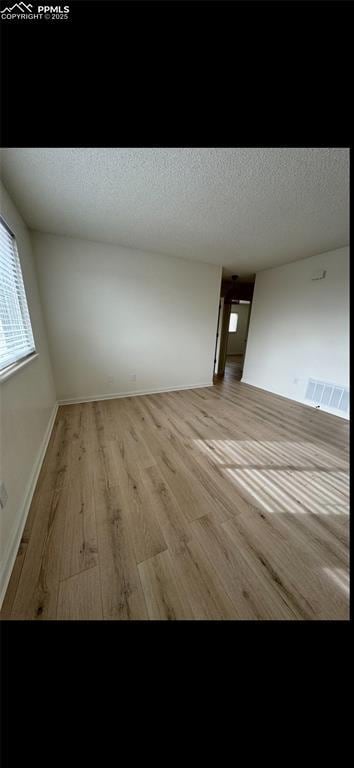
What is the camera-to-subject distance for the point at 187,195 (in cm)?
183

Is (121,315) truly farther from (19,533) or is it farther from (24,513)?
(19,533)

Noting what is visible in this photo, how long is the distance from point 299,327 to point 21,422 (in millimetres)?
3967

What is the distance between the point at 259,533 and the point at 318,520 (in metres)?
→ 0.45

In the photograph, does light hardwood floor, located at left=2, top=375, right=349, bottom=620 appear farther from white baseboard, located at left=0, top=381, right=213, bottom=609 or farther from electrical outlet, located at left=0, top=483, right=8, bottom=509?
electrical outlet, located at left=0, top=483, right=8, bottom=509

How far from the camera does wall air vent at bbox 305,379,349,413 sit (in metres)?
3.12

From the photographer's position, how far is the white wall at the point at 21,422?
1129mm

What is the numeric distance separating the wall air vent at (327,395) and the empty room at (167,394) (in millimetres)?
31

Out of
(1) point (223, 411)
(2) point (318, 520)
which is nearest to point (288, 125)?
(2) point (318, 520)

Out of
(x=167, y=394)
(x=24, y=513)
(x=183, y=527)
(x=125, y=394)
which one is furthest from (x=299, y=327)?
(x=24, y=513)

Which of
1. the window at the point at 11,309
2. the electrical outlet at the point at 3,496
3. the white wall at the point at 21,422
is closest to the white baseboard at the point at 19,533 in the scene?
the white wall at the point at 21,422

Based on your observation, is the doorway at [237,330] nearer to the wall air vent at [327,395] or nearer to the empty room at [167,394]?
the empty room at [167,394]

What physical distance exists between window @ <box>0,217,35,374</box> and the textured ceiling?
1.61 ft

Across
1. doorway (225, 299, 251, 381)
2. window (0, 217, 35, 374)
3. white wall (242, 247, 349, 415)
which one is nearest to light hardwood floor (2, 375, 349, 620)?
window (0, 217, 35, 374)
